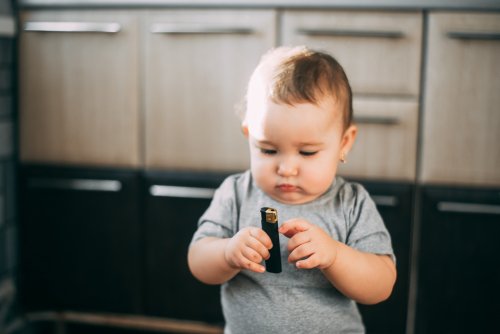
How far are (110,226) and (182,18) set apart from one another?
642 mm

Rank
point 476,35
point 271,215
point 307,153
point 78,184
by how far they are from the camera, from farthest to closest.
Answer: point 78,184 < point 476,35 < point 307,153 < point 271,215

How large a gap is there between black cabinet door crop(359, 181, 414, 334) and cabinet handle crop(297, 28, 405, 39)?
39cm

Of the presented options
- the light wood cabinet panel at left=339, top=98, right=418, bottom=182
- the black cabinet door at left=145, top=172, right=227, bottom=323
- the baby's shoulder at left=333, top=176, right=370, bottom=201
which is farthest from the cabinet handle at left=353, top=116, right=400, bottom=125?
the baby's shoulder at left=333, top=176, right=370, bottom=201

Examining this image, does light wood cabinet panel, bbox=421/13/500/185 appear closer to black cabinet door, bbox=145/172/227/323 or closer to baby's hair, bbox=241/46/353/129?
black cabinet door, bbox=145/172/227/323

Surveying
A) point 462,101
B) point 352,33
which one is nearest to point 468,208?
point 462,101

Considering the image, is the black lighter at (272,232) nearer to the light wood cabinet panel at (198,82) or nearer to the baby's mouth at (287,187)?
the baby's mouth at (287,187)

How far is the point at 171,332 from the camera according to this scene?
1917 mm

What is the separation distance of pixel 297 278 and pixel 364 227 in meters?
0.14

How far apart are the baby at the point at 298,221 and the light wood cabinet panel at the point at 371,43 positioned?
65cm

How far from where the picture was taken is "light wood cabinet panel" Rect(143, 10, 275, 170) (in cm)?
167

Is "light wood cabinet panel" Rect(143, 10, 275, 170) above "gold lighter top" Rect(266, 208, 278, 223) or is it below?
above

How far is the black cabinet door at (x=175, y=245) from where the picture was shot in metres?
1.73

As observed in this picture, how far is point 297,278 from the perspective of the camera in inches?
38.0

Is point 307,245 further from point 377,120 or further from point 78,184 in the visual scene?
point 78,184
